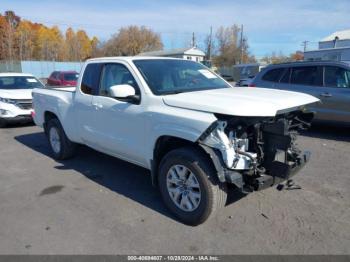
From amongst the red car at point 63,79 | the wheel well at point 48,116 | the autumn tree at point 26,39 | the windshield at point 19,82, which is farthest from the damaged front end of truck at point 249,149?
the autumn tree at point 26,39

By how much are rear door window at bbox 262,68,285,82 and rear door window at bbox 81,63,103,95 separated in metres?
5.49

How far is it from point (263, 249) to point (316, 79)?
6123 millimetres

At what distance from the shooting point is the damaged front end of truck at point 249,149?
3496 mm

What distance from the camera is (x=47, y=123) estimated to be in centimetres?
680

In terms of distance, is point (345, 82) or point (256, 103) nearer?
point (256, 103)

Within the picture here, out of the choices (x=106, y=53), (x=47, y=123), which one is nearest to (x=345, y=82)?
(x=47, y=123)

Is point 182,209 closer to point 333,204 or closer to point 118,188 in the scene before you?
point 118,188

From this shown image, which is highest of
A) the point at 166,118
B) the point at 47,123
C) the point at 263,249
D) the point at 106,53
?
the point at 106,53

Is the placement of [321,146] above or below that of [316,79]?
below

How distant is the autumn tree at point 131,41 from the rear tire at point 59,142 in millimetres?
73649

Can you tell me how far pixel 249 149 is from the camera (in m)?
3.79

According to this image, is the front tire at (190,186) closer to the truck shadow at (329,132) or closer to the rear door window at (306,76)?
the truck shadow at (329,132)

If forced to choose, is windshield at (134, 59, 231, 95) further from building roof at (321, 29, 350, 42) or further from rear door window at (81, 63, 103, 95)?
building roof at (321, 29, 350, 42)

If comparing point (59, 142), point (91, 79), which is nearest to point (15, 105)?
point (59, 142)
